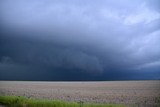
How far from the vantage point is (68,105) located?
21.8 meters

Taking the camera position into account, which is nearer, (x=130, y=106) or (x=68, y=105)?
(x=68, y=105)

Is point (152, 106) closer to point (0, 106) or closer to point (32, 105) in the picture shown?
point (32, 105)

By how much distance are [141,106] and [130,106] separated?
1.14 m

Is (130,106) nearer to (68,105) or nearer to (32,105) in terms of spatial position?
(68,105)

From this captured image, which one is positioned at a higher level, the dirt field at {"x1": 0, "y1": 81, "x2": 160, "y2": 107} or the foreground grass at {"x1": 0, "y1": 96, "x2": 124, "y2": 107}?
the dirt field at {"x1": 0, "y1": 81, "x2": 160, "y2": 107}

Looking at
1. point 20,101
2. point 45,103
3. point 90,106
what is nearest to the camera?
point 90,106

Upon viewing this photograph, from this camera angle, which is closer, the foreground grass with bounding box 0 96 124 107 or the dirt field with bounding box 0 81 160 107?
the foreground grass with bounding box 0 96 124 107

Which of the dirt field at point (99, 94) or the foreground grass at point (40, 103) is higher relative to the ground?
the dirt field at point (99, 94)

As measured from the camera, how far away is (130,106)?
24.0 meters

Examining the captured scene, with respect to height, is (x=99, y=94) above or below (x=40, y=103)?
above

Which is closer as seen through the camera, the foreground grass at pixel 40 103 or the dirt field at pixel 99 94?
the foreground grass at pixel 40 103

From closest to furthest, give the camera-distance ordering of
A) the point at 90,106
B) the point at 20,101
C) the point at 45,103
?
1. the point at 90,106
2. the point at 45,103
3. the point at 20,101

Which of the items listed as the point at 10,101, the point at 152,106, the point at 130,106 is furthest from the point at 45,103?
the point at 152,106

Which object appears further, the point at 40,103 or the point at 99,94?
the point at 99,94
